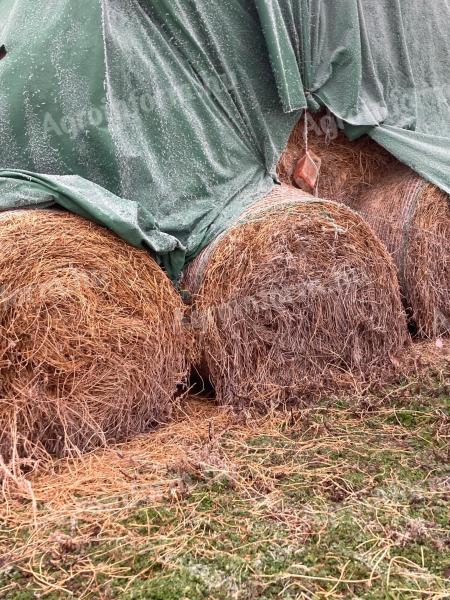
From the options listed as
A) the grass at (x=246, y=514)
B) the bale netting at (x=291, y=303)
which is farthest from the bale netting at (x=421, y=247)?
the grass at (x=246, y=514)

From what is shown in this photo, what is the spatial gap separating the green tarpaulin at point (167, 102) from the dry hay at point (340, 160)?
24 cm

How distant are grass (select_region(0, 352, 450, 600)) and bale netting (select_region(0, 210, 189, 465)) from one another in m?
0.17

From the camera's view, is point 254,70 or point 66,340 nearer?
point 66,340

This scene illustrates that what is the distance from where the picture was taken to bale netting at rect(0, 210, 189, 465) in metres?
2.98

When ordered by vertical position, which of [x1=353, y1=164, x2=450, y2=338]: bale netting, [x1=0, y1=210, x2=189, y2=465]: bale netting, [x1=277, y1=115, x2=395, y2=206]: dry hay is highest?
[x1=0, y1=210, x2=189, y2=465]: bale netting

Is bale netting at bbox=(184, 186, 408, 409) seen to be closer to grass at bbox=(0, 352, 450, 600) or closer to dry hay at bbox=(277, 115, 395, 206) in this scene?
grass at bbox=(0, 352, 450, 600)

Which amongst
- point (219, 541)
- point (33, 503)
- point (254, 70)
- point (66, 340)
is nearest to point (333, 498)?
point (219, 541)

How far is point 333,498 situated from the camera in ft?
8.52

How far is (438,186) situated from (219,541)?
2831 millimetres

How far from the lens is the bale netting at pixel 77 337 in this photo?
2979 mm

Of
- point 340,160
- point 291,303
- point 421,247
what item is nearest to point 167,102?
point 291,303

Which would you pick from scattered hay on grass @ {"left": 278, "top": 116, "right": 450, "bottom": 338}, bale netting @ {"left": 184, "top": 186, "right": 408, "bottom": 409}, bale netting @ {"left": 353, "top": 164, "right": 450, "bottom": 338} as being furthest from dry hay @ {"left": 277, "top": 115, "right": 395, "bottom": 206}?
bale netting @ {"left": 184, "top": 186, "right": 408, "bottom": 409}

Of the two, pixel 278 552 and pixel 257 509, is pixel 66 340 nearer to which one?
pixel 257 509

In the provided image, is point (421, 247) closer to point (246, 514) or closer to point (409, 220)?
point (409, 220)
